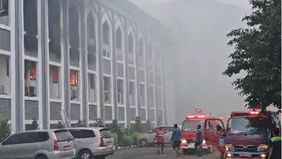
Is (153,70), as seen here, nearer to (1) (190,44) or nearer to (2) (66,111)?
(1) (190,44)

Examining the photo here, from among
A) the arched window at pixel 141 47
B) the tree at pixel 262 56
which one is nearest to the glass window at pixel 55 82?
the tree at pixel 262 56

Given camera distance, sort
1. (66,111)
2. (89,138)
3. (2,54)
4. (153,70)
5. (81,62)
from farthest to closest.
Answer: (153,70)
(81,62)
(66,111)
(2,54)
(89,138)

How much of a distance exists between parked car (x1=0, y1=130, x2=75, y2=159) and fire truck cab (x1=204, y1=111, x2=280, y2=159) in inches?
206

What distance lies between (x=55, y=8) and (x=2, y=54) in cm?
663

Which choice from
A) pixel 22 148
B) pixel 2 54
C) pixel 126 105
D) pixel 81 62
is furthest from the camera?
pixel 126 105

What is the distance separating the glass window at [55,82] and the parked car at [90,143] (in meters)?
9.12

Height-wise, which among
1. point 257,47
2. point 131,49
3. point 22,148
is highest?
point 131,49

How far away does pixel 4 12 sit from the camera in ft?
83.1

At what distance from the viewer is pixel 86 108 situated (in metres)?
33.5

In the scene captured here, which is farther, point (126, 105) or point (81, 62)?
point (126, 105)

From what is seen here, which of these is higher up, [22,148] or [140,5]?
[140,5]

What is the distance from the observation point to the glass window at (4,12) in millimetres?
25181

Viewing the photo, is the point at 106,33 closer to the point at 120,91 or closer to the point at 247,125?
the point at 120,91

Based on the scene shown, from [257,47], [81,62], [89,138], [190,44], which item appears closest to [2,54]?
[89,138]
